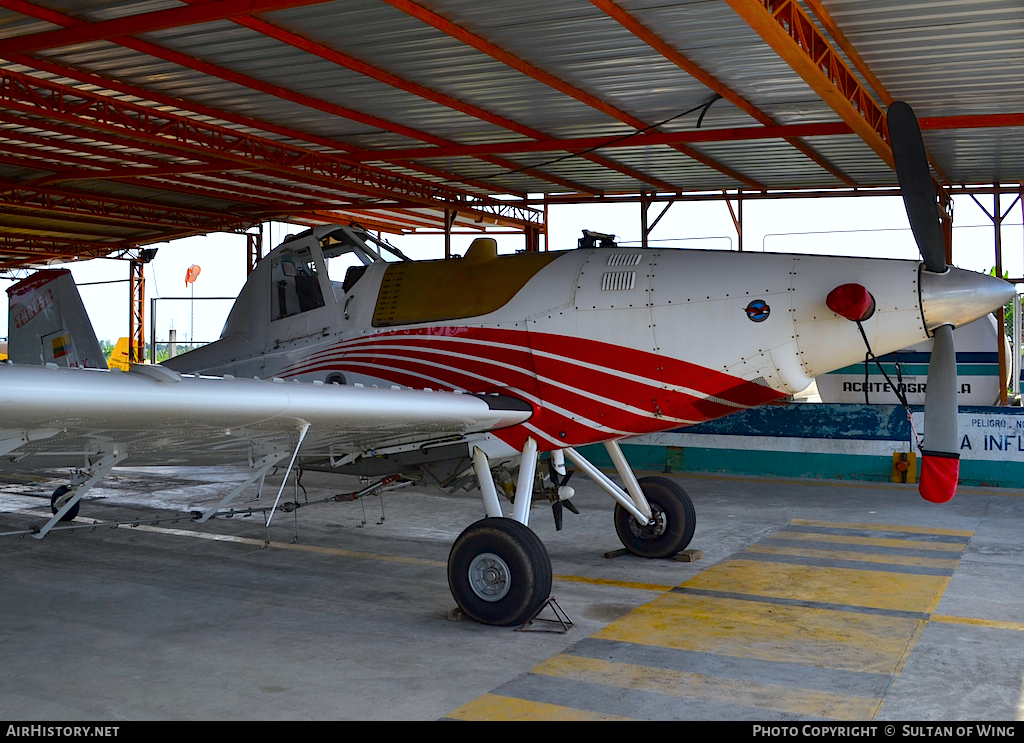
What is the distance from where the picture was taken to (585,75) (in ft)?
37.6

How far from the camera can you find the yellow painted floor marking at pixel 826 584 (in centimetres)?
686

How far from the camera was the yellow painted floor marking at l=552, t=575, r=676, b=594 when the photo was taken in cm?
724

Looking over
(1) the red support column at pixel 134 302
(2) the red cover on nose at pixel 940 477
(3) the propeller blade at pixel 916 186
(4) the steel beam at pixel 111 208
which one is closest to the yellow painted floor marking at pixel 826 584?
(2) the red cover on nose at pixel 940 477

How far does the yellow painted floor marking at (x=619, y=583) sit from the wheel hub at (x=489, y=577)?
1406 mm

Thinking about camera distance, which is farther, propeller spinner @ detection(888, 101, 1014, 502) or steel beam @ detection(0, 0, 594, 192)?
steel beam @ detection(0, 0, 594, 192)

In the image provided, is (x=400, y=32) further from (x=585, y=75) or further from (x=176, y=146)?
(x=176, y=146)

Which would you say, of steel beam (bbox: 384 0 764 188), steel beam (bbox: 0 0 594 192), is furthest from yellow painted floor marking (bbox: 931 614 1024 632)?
steel beam (bbox: 0 0 594 192)

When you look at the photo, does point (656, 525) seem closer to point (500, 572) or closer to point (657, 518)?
point (657, 518)

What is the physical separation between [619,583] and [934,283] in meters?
3.40

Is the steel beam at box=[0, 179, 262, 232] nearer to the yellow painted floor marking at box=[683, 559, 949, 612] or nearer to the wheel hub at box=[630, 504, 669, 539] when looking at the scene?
the wheel hub at box=[630, 504, 669, 539]

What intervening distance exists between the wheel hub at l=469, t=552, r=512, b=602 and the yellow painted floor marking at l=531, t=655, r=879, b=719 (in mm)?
823

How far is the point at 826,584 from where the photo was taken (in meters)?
7.36

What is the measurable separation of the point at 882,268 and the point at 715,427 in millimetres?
8554
